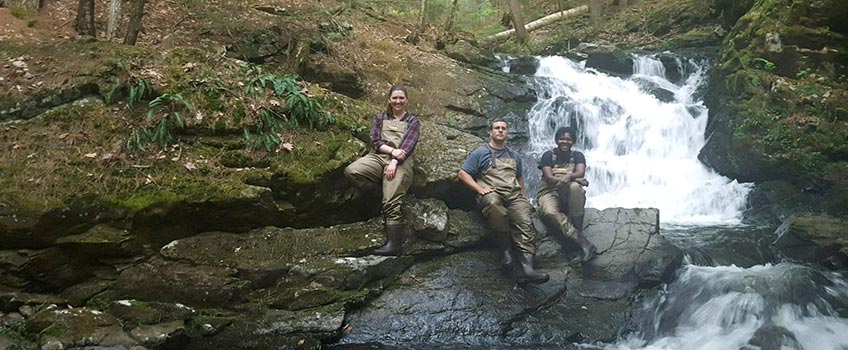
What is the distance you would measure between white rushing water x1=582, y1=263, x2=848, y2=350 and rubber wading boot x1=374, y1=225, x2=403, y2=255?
7.82 ft

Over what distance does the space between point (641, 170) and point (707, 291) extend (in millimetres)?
4293

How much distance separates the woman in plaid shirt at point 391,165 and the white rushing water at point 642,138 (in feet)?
15.3

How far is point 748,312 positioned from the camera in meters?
5.60

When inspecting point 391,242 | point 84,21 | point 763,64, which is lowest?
point 391,242

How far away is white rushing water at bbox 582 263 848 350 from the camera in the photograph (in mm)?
5242

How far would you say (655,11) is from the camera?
17.2 metres

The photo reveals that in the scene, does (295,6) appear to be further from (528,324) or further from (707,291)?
(707,291)

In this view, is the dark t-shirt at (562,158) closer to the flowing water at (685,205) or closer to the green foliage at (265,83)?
the flowing water at (685,205)

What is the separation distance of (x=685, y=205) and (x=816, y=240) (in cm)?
238

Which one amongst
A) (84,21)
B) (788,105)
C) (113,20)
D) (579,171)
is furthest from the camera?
(788,105)

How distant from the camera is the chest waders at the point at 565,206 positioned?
6.58 m

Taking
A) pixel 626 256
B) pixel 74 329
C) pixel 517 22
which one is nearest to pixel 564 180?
pixel 626 256

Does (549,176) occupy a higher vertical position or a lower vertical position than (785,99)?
lower

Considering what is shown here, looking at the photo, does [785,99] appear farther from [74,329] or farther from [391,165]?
[74,329]
